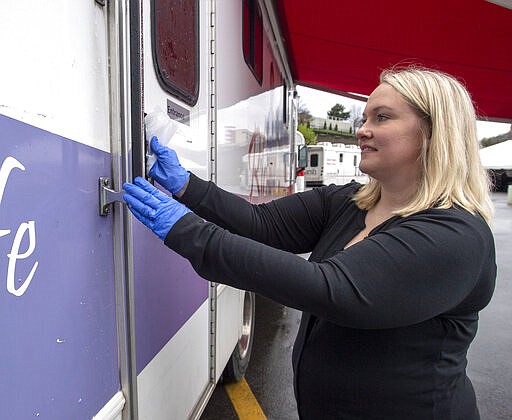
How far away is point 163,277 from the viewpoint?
1.53 metres

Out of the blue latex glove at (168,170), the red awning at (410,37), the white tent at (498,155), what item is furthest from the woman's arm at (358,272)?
the white tent at (498,155)

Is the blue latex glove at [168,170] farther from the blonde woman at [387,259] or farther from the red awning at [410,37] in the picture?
the red awning at [410,37]

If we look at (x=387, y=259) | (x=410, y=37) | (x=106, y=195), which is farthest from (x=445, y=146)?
(x=410, y=37)

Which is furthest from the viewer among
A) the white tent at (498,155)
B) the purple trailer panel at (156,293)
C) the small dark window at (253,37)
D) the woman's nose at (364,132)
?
the white tent at (498,155)

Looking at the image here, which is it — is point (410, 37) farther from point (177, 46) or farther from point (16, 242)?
point (16, 242)

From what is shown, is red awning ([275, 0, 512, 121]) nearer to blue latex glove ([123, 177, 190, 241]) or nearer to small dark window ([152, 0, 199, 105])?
small dark window ([152, 0, 199, 105])

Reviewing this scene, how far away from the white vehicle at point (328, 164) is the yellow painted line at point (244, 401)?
51.2ft

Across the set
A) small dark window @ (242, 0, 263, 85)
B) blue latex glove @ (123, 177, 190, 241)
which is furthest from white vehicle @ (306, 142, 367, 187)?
blue latex glove @ (123, 177, 190, 241)

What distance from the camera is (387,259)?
116 centimetres

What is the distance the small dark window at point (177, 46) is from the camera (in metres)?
1.42

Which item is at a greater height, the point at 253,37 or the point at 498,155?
the point at 253,37

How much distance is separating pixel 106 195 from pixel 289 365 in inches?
119

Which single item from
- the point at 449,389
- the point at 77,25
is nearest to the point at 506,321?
the point at 449,389

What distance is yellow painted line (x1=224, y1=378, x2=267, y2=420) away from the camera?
296 cm
